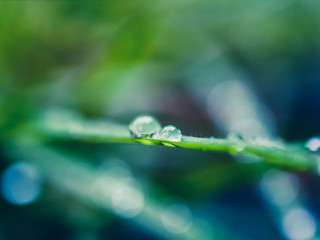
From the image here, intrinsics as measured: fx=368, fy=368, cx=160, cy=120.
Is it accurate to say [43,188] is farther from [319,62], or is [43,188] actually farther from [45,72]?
[319,62]

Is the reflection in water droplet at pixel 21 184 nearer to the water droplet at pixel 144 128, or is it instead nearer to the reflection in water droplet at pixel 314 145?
the water droplet at pixel 144 128

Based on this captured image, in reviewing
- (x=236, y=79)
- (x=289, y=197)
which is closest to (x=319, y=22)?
(x=236, y=79)

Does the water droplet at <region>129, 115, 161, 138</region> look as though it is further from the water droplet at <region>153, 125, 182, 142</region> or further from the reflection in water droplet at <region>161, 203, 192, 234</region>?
the reflection in water droplet at <region>161, 203, 192, 234</region>

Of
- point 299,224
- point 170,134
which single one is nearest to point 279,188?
point 299,224

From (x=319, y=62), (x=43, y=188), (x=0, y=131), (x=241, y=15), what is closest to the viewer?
(x=0, y=131)

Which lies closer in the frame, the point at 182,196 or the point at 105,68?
the point at 182,196

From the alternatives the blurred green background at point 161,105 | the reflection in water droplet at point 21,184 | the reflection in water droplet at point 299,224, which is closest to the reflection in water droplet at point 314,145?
the blurred green background at point 161,105

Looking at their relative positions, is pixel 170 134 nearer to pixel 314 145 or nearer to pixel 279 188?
pixel 314 145
